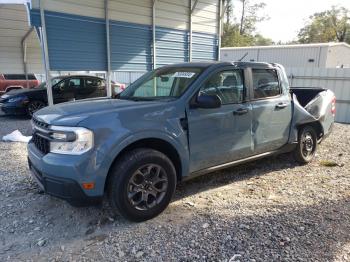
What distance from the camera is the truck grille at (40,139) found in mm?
3197

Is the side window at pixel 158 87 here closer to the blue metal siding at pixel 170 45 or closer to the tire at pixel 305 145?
the tire at pixel 305 145

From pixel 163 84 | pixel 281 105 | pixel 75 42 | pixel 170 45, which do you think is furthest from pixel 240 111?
pixel 170 45

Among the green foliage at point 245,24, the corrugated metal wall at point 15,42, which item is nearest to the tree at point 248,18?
the green foliage at point 245,24

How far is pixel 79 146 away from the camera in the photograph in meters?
2.93

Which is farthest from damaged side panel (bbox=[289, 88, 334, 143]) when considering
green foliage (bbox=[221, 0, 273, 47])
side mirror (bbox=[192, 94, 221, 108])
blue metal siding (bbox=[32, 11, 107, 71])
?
green foliage (bbox=[221, 0, 273, 47])

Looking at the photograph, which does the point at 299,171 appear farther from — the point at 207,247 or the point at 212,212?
the point at 207,247

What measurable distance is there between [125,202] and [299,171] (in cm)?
319

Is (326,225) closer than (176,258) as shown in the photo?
No

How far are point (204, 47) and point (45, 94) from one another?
5760mm

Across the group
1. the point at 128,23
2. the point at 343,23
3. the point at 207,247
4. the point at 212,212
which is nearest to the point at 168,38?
the point at 128,23

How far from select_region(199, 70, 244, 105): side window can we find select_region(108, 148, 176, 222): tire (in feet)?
3.44

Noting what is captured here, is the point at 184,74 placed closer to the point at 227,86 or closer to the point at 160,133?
the point at 227,86

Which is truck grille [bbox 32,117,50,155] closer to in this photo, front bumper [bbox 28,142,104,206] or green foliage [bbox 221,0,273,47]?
front bumper [bbox 28,142,104,206]

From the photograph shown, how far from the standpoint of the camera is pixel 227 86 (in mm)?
4047
